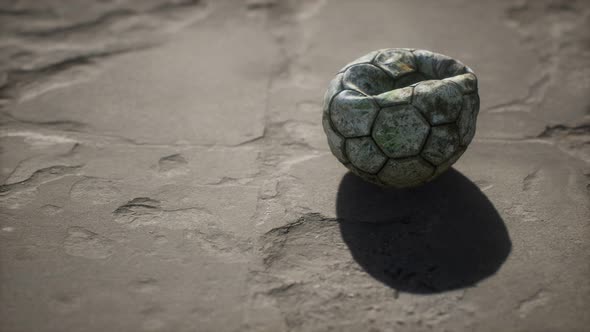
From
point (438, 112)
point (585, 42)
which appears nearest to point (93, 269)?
point (438, 112)

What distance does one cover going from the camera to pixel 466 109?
2.34 m

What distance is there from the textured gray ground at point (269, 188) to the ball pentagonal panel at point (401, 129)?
0.35 meters

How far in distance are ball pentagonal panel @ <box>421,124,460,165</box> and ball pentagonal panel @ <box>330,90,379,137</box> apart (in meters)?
0.25

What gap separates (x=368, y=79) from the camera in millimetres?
2473

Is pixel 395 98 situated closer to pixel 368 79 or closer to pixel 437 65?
pixel 368 79

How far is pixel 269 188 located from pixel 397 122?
2.37ft

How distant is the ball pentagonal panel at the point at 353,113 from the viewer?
228 cm

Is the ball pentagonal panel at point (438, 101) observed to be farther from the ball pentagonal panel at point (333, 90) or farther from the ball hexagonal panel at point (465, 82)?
the ball pentagonal panel at point (333, 90)

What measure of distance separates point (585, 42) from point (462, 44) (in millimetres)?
799

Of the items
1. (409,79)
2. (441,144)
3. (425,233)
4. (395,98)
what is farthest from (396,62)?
(425,233)

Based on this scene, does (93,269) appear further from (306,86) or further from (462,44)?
(462,44)

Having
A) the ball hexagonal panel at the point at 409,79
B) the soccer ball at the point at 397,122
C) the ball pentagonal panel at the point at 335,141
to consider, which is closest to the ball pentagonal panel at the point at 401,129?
the soccer ball at the point at 397,122

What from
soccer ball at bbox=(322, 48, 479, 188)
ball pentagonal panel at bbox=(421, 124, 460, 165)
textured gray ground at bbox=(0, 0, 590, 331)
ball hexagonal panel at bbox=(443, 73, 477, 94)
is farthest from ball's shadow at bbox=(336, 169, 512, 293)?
ball hexagonal panel at bbox=(443, 73, 477, 94)

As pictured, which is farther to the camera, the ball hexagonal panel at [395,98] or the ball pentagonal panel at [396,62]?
the ball pentagonal panel at [396,62]
